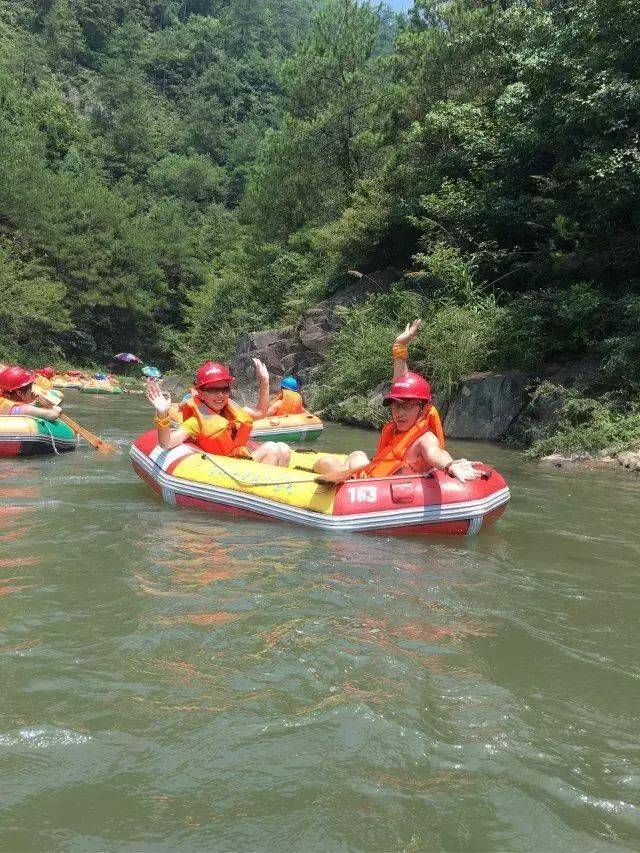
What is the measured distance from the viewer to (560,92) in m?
12.3

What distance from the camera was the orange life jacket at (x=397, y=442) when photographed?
5.47m

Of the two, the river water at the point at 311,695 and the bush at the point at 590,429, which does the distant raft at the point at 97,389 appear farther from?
the river water at the point at 311,695

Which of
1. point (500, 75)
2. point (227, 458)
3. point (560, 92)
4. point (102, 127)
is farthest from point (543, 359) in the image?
point (102, 127)

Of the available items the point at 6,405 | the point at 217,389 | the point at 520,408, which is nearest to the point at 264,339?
the point at 520,408

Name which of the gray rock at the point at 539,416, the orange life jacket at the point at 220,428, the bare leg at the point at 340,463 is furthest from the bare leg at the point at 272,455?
the gray rock at the point at 539,416

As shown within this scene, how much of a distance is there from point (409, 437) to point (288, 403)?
19.6ft

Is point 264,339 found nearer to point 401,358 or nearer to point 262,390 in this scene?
point 262,390

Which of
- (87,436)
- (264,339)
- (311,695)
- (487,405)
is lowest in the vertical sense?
(311,695)

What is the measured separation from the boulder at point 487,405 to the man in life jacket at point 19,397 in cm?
658

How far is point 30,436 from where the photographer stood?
8.47 metres

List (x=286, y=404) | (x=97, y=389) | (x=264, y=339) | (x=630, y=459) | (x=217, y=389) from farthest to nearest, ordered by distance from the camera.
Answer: (x=97, y=389) < (x=264, y=339) < (x=286, y=404) < (x=630, y=459) < (x=217, y=389)

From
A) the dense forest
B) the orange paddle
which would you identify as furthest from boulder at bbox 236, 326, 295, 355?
the orange paddle

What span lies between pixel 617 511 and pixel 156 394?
4.29m

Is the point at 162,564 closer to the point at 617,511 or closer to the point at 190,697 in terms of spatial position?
the point at 190,697
